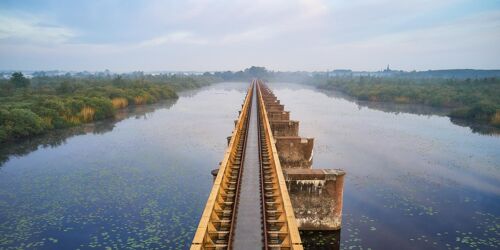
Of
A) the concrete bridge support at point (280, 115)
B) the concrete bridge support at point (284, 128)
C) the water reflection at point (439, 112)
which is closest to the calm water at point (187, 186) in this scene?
the concrete bridge support at point (284, 128)

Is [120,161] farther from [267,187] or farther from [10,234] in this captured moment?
[267,187]

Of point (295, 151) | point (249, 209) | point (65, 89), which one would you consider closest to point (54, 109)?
point (65, 89)

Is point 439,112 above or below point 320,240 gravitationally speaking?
above

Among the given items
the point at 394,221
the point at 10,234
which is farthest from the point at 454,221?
the point at 10,234

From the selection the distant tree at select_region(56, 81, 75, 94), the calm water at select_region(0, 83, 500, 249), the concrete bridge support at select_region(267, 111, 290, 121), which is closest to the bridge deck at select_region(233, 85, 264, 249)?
the calm water at select_region(0, 83, 500, 249)

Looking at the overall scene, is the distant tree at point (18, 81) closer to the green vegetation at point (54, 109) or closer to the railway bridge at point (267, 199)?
the green vegetation at point (54, 109)

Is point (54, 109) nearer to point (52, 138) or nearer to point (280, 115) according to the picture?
point (52, 138)
